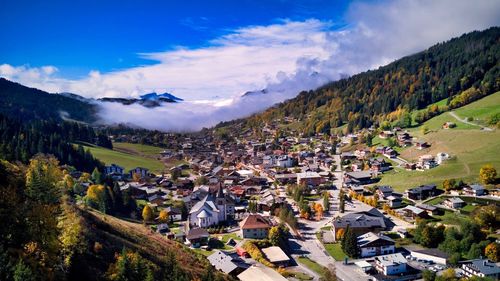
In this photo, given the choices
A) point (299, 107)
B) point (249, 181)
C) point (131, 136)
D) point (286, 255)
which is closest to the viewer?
point (286, 255)

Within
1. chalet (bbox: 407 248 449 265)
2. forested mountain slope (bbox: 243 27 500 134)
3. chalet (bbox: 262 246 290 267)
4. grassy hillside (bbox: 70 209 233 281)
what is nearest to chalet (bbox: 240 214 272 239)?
chalet (bbox: 262 246 290 267)

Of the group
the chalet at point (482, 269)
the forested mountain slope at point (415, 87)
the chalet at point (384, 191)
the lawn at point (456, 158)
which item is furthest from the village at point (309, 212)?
the forested mountain slope at point (415, 87)

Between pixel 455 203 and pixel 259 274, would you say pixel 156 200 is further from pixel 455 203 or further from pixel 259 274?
pixel 455 203

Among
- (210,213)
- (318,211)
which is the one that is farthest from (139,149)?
(318,211)

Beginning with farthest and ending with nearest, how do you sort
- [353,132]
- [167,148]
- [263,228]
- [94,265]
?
[167,148], [353,132], [263,228], [94,265]

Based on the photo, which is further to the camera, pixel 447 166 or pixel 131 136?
pixel 131 136

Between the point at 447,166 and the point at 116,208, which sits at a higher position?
the point at 447,166

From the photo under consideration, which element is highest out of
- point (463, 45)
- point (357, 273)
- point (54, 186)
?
point (463, 45)

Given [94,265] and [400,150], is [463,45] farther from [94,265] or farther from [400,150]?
[94,265]

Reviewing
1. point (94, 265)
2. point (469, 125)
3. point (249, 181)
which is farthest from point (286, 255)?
point (469, 125)
